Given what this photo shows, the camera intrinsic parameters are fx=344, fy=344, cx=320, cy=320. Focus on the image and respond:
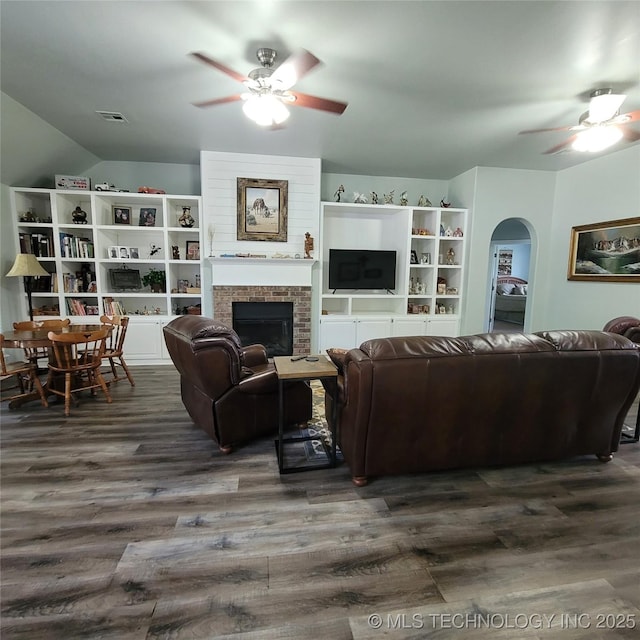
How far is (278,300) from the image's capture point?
511cm


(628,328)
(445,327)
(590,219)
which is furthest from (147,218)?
(590,219)

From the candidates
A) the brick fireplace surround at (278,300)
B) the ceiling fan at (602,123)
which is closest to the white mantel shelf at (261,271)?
the brick fireplace surround at (278,300)

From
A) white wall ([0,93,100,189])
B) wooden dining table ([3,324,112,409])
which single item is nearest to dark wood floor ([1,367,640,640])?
wooden dining table ([3,324,112,409])

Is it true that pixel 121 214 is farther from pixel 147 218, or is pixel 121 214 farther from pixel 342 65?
pixel 342 65

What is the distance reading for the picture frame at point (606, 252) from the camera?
4.32 metres

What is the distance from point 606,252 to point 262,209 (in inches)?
187

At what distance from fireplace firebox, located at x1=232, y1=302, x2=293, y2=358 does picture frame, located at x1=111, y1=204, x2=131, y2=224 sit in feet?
6.64

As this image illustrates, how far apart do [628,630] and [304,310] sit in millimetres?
4330

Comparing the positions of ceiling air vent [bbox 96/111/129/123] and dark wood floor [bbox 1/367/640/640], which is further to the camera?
ceiling air vent [bbox 96/111/129/123]

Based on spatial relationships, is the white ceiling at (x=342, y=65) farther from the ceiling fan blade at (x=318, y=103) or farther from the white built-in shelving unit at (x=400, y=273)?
the white built-in shelving unit at (x=400, y=273)

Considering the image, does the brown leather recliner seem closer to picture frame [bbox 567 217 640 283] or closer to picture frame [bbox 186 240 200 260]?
picture frame [bbox 567 217 640 283]

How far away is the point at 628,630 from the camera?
133 centimetres

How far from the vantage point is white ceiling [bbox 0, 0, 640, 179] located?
2143mm

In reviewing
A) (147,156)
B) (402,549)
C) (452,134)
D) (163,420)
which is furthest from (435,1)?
(147,156)
